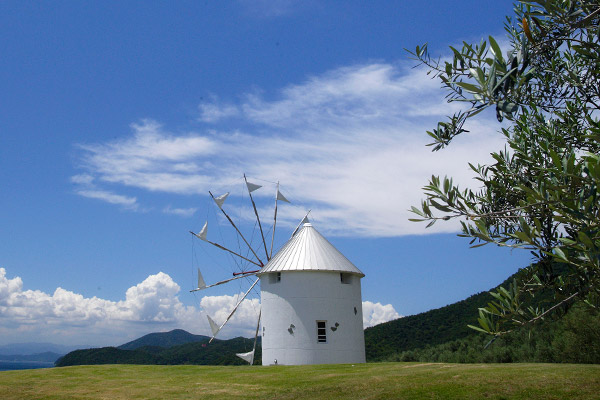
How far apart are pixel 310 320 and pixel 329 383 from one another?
822cm

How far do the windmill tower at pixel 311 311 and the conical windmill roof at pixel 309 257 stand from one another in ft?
0.16

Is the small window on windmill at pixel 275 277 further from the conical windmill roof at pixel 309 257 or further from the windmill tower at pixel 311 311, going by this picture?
the conical windmill roof at pixel 309 257

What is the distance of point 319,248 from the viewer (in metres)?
27.4

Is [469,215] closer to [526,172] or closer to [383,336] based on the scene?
[526,172]

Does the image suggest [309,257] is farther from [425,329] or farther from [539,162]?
[425,329]

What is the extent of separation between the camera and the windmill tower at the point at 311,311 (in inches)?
987

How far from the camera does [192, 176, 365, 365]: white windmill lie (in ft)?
82.3

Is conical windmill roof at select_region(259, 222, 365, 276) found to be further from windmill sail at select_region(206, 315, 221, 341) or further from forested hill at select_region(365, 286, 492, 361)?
forested hill at select_region(365, 286, 492, 361)

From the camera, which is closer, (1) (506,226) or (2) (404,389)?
(1) (506,226)

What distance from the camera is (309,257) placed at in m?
26.4

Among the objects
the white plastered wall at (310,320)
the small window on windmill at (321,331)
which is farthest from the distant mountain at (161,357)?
the small window on windmill at (321,331)

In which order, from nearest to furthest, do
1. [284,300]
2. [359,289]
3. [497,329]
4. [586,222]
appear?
[586,222] → [497,329] → [284,300] → [359,289]

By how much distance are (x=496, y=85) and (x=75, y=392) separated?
1729 centimetres

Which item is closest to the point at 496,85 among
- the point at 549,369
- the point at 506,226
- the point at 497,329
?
the point at 497,329
